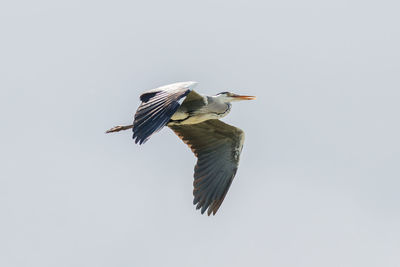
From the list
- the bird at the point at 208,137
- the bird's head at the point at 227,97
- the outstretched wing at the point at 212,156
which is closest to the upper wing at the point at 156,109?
the bird at the point at 208,137

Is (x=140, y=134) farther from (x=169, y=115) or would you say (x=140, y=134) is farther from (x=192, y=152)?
(x=192, y=152)

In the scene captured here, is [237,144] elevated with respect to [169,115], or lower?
lower

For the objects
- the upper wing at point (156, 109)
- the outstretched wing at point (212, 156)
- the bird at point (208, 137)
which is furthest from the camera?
the outstretched wing at point (212, 156)

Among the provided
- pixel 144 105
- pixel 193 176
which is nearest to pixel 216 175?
pixel 193 176

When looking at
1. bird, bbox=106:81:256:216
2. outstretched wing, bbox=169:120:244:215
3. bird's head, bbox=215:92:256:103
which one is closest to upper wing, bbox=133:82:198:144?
bird, bbox=106:81:256:216

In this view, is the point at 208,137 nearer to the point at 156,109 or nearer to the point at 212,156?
the point at 212,156

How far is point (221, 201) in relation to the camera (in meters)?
11.6

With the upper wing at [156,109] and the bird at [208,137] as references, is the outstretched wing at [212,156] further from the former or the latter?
the upper wing at [156,109]

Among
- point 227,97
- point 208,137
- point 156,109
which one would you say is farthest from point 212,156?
point 156,109

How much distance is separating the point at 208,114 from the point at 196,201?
3.99 ft

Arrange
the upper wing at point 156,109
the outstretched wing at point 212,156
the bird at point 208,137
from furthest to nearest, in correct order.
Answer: the outstretched wing at point 212,156 → the bird at point 208,137 → the upper wing at point 156,109

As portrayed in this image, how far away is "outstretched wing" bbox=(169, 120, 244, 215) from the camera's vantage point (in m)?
11.5

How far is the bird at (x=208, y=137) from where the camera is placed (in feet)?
37.1

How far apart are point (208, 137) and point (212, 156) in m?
0.31
